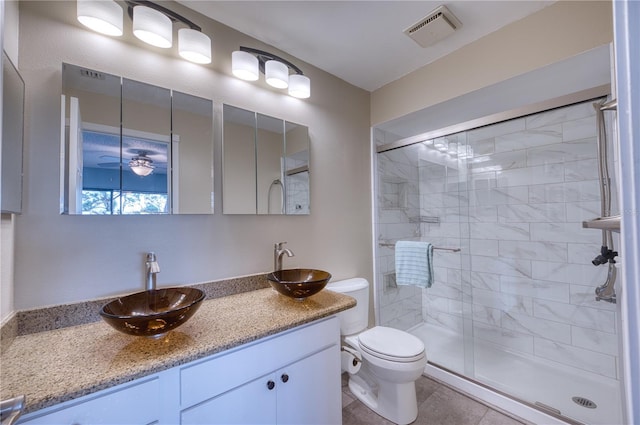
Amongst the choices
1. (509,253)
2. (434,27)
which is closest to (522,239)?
(509,253)

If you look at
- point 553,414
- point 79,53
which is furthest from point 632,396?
point 79,53

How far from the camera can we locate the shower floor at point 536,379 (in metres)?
1.67

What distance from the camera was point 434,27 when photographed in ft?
5.49

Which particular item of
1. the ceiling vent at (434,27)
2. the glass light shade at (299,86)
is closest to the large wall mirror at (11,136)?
the glass light shade at (299,86)

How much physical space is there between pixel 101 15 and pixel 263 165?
3.34ft

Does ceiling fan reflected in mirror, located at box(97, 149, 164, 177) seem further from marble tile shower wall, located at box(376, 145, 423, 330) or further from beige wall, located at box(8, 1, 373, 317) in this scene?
marble tile shower wall, located at box(376, 145, 423, 330)

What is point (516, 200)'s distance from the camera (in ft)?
8.05

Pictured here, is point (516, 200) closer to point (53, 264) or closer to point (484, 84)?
point (484, 84)

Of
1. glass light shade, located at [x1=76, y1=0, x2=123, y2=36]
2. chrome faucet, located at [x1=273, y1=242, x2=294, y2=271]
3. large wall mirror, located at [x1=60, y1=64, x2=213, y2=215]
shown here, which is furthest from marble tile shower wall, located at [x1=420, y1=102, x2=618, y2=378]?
glass light shade, located at [x1=76, y1=0, x2=123, y2=36]

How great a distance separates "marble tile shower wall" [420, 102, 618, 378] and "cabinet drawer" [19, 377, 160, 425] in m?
1.99

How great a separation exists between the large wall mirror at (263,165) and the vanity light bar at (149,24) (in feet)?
1.08

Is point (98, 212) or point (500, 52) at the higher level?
point (500, 52)

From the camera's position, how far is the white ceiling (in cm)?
152

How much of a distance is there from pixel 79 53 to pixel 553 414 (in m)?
3.17
